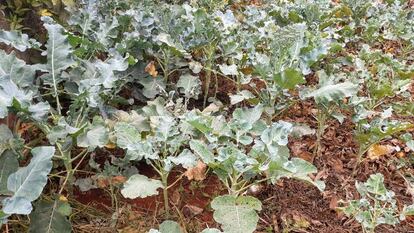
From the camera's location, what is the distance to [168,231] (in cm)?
209

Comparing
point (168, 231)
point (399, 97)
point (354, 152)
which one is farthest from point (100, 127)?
point (399, 97)

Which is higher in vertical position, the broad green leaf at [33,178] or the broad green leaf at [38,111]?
the broad green leaf at [38,111]

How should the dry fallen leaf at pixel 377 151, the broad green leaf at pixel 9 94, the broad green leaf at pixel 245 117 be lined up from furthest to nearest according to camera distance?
the dry fallen leaf at pixel 377 151 → the broad green leaf at pixel 245 117 → the broad green leaf at pixel 9 94

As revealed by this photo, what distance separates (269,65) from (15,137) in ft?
4.42

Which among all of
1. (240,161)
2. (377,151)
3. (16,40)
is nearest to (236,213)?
(240,161)

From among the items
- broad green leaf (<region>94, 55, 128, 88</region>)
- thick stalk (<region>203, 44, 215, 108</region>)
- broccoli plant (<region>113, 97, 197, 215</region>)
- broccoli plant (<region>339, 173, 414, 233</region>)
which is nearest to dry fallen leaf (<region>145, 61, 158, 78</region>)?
thick stalk (<region>203, 44, 215, 108</region>)

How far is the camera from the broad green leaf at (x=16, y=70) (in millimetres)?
2254

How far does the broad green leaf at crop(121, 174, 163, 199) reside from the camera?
2.09 meters

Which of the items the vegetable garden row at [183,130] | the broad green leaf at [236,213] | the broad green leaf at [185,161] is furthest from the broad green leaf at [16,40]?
the broad green leaf at [236,213]

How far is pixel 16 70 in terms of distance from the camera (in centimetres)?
227

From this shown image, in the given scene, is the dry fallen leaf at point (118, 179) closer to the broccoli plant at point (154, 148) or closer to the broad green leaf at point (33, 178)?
the broccoli plant at point (154, 148)

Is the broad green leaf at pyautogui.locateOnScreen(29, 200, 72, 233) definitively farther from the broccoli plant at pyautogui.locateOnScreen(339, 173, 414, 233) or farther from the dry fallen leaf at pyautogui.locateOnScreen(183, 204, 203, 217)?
the broccoli plant at pyautogui.locateOnScreen(339, 173, 414, 233)

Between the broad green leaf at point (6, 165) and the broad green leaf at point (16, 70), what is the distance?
36 centimetres

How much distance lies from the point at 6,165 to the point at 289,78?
138cm
